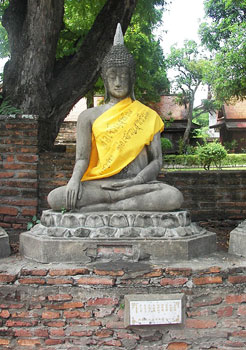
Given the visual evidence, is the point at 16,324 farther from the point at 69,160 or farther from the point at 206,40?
the point at 206,40

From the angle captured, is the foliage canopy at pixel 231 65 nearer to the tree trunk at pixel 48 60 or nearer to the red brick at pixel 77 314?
the tree trunk at pixel 48 60

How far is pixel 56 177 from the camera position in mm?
5094

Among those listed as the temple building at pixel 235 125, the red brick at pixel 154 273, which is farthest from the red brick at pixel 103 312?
the temple building at pixel 235 125

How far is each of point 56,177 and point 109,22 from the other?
319 cm

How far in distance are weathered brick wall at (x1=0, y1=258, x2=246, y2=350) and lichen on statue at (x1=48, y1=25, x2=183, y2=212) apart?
62 centimetres

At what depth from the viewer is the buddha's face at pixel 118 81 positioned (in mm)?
3406

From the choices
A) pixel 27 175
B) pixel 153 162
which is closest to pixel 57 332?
pixel 153 162

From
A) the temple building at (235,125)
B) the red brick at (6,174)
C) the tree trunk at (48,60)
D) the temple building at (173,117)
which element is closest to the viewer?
the red brick at (6,174)

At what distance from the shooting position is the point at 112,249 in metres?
3.01

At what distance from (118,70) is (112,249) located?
5.21 feet

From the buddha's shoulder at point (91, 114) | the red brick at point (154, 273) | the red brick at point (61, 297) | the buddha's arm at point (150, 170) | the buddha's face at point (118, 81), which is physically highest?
the buddha's face at point (118, 81)

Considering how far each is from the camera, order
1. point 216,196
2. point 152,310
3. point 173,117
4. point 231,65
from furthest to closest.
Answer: point 173,117, point 231,65, point 216,196, point 152,310

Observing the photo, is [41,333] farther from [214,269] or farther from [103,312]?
[214,269]

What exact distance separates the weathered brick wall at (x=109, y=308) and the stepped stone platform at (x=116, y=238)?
0.62ft
